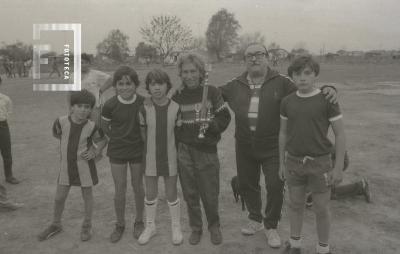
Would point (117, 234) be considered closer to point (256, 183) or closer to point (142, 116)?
point (142, 116)

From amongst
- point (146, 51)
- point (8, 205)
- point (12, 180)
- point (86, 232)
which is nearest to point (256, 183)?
point (86, 232)

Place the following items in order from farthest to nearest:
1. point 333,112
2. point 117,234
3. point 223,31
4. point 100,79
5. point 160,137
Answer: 1. point 223,31
2. point 100,79
3. point 117,234
4. point 160,137
5. point 333,112

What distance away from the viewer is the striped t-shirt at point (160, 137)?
3.88 metres

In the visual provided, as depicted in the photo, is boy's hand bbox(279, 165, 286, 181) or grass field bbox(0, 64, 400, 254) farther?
grass field bbox(0, 64, 400, 254)

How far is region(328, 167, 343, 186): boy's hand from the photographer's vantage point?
3.35 m

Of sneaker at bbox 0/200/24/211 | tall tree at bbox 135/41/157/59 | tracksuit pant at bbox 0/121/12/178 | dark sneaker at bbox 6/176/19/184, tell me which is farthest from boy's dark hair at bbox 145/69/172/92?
tall tree at bbox 135/41/157/59

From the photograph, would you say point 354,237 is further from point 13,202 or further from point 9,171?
point 9,171

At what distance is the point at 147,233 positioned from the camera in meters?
4.13

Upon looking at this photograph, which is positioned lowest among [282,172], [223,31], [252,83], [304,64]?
[282,172]

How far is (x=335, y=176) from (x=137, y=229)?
203cm

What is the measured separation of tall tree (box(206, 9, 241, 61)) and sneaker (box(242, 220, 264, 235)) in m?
73.1

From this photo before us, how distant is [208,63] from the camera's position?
3.78m

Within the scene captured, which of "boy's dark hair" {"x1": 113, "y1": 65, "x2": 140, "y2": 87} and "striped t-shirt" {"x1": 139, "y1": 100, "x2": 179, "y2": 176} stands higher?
"boy's dark hair" {"x1": 113, "y1": 65, "x2": 140, "y2": 87}

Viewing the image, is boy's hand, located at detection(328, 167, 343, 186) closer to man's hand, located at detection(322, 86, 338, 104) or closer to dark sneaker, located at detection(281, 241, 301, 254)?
man's hand, located at detection(322, 86, 338, 104)
